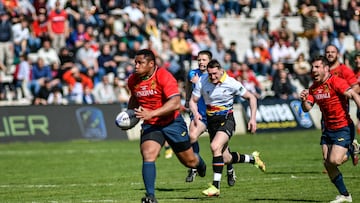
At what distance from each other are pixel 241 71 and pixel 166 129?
74.0 feet

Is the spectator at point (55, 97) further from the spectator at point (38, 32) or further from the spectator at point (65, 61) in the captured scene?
the spectator at point (38, 32)

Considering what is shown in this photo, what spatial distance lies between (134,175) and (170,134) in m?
6.42

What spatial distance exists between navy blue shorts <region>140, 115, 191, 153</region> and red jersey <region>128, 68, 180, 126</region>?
8 cm

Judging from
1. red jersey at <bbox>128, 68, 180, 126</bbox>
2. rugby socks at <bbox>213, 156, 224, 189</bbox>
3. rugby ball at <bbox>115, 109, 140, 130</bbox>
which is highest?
red jersey at <bbox>128, 68, 180, 126</bbox>

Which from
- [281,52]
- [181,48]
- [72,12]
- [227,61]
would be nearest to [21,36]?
[72,12]

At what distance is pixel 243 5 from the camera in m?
42.1

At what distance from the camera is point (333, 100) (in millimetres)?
14711

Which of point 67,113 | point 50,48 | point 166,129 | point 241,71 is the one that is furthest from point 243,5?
point 166,129

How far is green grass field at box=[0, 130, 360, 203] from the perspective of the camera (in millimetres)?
15867

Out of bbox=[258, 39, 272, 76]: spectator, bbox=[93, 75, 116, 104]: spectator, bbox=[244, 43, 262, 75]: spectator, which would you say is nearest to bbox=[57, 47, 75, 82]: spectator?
bbox=[93, 75, 116, 104]: spectator

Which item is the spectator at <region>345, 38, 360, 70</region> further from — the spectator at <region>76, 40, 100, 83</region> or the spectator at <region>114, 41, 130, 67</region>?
the spectator at <region>76, 40, 100, 83</region>

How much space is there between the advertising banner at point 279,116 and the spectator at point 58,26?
6.73 meters

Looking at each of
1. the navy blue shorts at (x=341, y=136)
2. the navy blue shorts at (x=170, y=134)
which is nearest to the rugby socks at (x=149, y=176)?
the navy blue shorts at (x=170, y=134)

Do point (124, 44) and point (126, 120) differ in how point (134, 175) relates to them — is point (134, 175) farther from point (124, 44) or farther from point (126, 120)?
point (124, 44)
